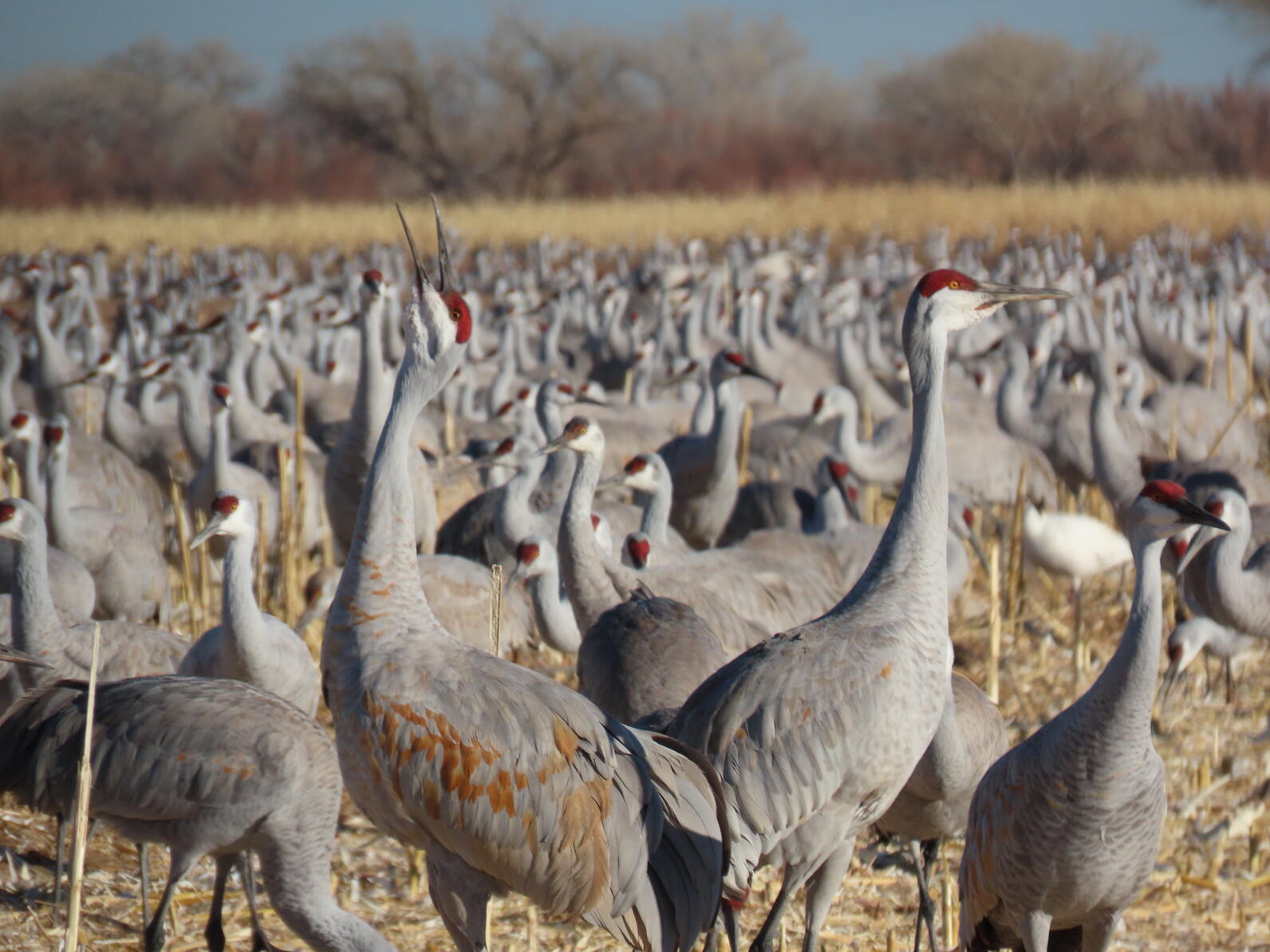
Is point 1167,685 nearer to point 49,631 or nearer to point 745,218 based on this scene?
point 49,631

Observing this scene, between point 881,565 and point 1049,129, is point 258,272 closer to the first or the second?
point 881,565

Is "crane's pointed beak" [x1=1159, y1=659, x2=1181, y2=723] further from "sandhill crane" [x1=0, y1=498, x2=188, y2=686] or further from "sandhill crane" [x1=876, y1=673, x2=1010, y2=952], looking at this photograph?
"sandhill crane" [x1=0, y1=498, x2=188, y2=686]

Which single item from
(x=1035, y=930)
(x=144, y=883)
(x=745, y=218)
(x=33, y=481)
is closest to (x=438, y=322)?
(x=144, y=883)

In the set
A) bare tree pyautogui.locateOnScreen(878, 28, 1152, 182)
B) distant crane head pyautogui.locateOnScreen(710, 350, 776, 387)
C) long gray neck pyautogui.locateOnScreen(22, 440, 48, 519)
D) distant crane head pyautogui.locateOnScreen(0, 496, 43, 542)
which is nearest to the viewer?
distant crane head pyautogui.locateOnScreen(0, 496, 43, 542)

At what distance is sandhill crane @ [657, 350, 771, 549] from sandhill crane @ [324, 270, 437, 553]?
1442 millimetres

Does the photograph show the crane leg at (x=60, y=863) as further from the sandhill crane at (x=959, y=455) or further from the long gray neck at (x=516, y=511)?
the sandhill crane at (x=959, y=455)

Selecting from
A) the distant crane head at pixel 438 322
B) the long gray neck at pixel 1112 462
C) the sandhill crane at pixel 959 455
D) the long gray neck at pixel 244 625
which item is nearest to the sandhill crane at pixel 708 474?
the sandhill crane at pixel 959 455

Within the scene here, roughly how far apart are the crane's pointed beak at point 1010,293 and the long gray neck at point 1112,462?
4.53m

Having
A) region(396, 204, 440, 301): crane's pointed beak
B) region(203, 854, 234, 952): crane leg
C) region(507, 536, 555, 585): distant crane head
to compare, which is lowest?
region(203, 854, 234, 952): crane leg

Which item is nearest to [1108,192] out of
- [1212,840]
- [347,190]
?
[347,190]

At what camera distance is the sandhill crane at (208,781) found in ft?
11.5

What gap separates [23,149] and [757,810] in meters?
37.5

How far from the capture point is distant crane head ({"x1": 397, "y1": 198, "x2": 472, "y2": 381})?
10.3 feet

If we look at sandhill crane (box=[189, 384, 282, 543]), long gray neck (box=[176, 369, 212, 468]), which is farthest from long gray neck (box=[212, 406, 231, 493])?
long gray neck (box=[176, 369, 212, 468])
